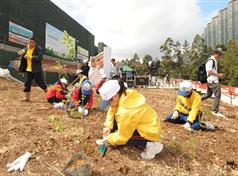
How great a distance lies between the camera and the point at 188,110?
5.14 m

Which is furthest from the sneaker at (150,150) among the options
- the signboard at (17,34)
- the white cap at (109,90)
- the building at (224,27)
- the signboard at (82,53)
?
the building at (224,27)

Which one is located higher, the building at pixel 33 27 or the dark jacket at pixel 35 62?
the building at pixel 33 27

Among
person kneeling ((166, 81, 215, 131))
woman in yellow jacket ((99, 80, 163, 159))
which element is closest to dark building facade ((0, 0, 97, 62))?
person kneeling ((166, 81, 215, 131))

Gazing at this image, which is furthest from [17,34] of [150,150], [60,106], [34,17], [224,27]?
[224,27]

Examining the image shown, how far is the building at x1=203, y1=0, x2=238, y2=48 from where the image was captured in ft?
233

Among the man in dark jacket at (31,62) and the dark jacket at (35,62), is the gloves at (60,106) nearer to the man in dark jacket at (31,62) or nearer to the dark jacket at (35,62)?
the man in dark jacket at (31,62)

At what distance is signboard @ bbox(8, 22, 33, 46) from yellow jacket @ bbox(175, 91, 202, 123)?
59.9 ft

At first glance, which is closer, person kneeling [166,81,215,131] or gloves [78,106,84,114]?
person kneeling [166,81,215,131]

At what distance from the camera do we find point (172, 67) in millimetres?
54469

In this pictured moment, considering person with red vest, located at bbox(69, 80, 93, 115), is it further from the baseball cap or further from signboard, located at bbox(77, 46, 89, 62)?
signboard, located at bbox(77, 46, 89, 62)

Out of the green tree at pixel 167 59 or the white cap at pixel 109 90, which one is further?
the green tree at pixel 167 59

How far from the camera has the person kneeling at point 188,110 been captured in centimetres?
486

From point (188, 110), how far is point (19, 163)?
3.17 metres

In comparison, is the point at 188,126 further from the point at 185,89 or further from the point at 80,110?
the point at 80,110
